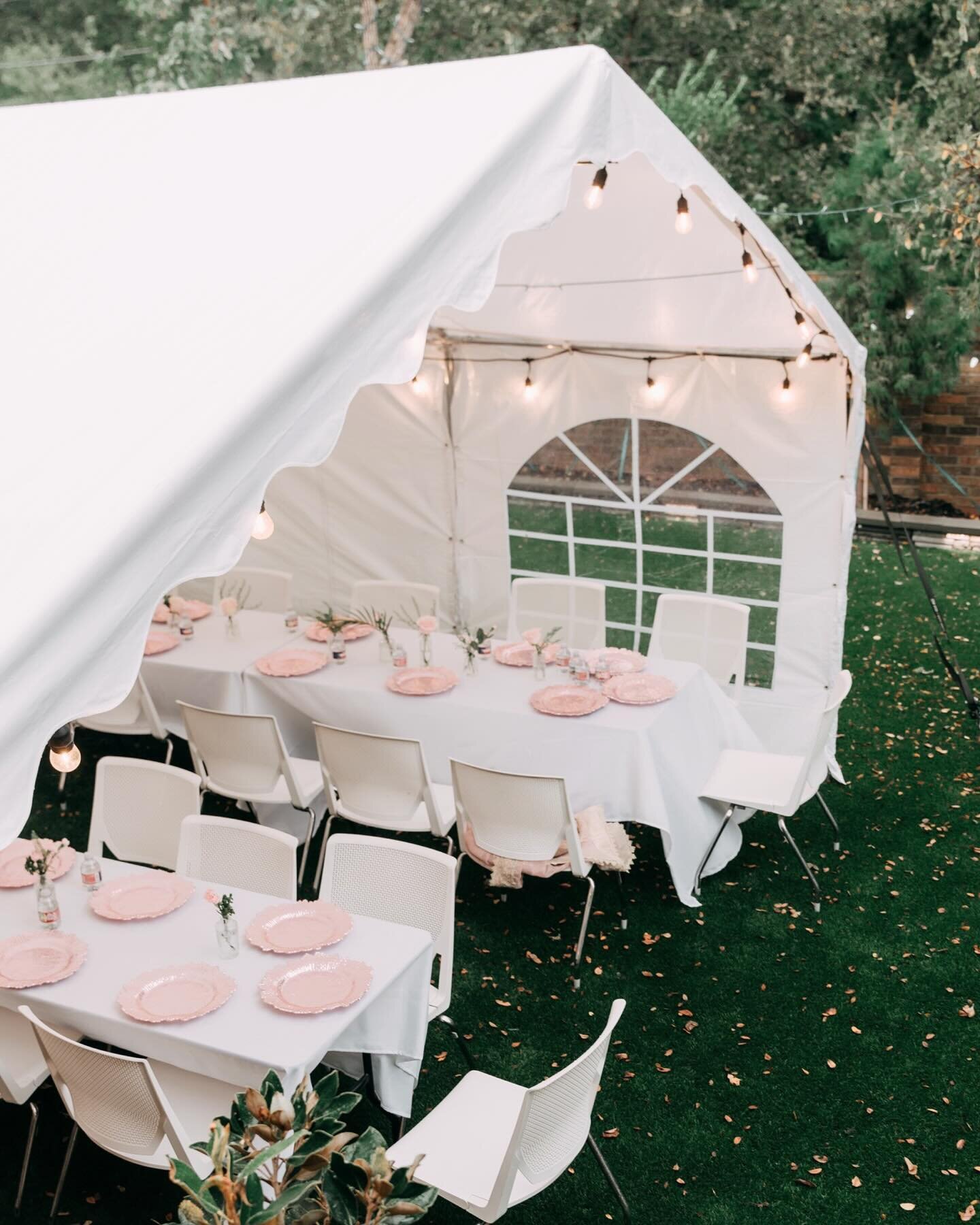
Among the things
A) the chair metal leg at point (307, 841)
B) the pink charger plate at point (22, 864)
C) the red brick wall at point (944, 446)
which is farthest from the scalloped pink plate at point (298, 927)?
the red brick wall at point (944, 446)

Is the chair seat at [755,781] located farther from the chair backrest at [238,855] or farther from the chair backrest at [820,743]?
the chair backrest at [238,855]

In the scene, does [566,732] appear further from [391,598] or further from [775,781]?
[391,598]

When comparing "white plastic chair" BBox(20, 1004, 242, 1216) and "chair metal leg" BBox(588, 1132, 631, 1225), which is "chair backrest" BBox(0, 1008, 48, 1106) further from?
"chair metal leg" BBox(588, 1132, 631, 1225)

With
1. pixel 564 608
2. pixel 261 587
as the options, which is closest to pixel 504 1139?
pixel 564 608

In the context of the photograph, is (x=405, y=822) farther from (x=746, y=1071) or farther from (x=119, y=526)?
(x=119, y=526)

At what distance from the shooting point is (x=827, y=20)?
14164 mm

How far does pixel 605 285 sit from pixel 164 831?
395 cm

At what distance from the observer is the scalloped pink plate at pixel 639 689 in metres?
5.58

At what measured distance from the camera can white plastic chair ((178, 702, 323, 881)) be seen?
18.1 feet

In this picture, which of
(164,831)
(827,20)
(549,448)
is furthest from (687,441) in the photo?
(827,20)

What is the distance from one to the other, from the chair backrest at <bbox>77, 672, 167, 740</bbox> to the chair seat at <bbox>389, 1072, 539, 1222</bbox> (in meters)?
3.35

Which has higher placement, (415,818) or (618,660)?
(618,660)

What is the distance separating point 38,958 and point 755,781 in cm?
326

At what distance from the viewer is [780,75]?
14.4 metres
